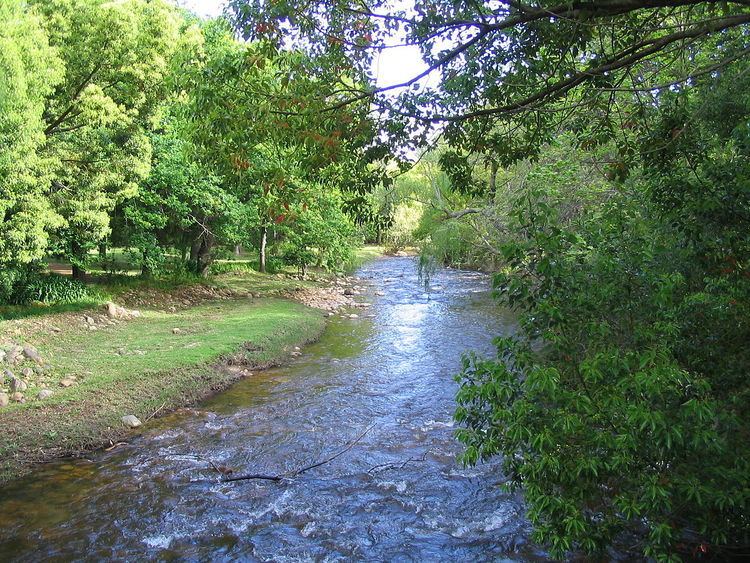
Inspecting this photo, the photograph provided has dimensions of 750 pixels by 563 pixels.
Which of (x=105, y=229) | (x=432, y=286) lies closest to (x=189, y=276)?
(x=105, y=229)

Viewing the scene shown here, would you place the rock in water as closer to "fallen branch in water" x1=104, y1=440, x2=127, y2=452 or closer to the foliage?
"fallen branch in water" x1=104, y1=440, x2=127, y2=452

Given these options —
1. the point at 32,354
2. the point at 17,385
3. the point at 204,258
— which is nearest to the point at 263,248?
the point at 204,258

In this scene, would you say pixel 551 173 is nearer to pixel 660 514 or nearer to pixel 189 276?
pixel 660 514

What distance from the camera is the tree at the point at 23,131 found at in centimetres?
1062

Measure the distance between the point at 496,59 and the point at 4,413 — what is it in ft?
31.9

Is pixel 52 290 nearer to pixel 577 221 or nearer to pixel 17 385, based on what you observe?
pixel 17 385

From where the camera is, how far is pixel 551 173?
37.8 ft

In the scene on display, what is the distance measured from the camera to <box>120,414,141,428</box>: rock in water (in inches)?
390

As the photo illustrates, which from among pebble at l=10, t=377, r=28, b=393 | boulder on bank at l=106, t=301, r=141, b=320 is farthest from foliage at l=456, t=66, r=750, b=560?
boulder on bank at l=106, t=301, r=141, b=320

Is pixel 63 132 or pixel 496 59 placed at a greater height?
pixel 63 132

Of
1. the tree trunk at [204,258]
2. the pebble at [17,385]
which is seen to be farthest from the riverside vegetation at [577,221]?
the tree trunk at [204,258]

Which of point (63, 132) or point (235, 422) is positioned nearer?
point (235, 422)

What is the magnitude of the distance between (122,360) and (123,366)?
0.52m

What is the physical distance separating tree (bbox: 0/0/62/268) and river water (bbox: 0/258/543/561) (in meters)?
6.32
